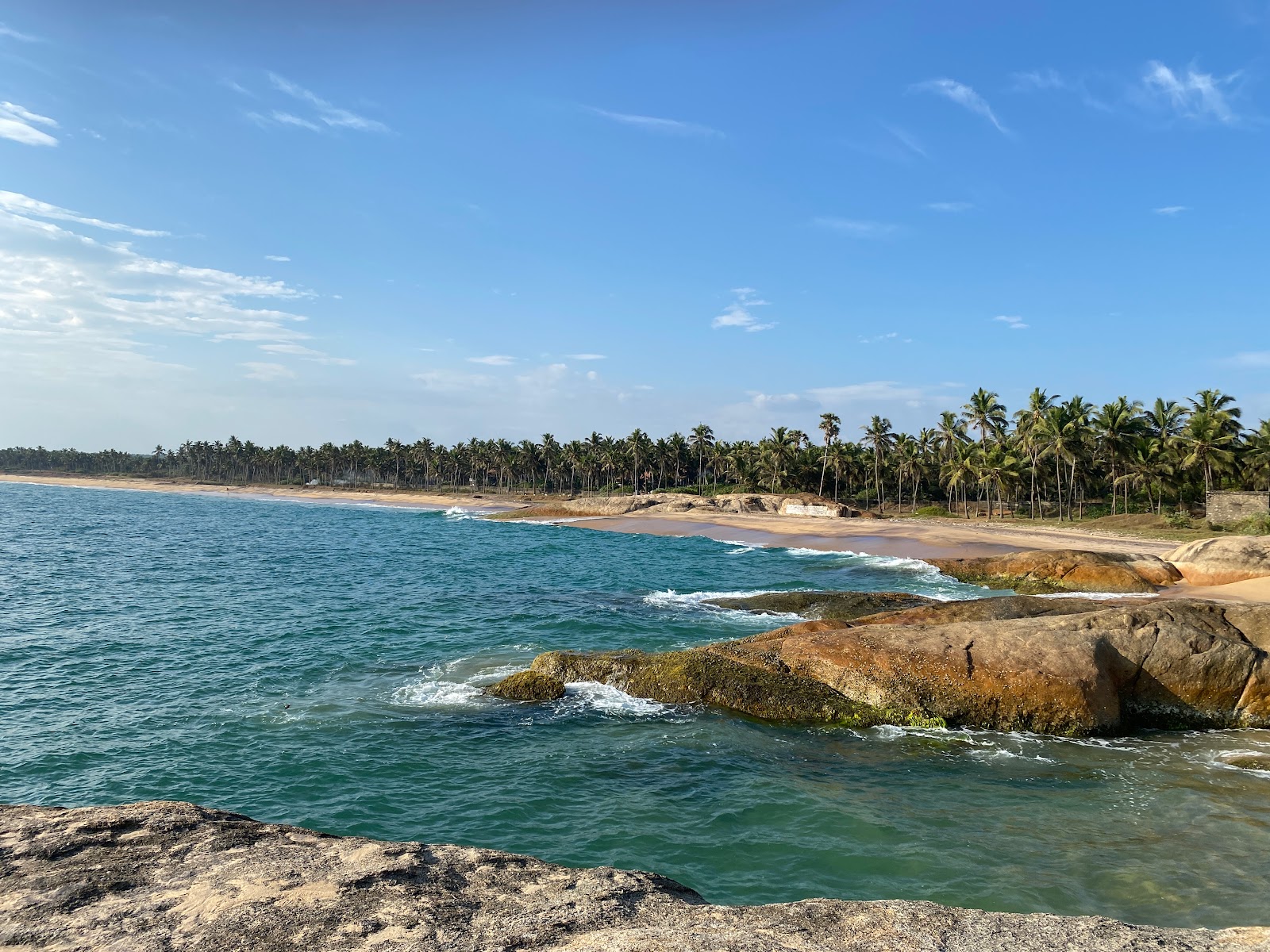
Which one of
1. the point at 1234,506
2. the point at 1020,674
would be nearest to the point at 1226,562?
the point at 1020,674

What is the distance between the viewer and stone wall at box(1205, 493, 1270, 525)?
176ft

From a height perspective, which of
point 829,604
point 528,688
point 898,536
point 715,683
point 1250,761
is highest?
point 898,536


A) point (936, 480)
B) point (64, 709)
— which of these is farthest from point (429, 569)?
point (936, 480)

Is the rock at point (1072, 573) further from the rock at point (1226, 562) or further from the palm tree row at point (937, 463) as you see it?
the palm tree row at point (937, 463)

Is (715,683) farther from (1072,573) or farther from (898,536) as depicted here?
(898,536)

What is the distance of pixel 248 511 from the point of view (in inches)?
4018

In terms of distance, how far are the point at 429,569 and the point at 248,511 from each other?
7281 cm

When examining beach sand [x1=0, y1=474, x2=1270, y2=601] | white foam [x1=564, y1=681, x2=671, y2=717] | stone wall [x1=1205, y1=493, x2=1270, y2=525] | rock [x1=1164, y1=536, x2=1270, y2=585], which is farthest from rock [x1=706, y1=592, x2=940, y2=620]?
stone wall [x1=1205, y1=493, x2=1270, y2=525]

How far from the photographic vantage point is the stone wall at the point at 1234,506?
5350 centimetres

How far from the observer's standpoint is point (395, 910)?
552 centimetres

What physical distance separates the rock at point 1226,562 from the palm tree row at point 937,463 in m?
43.7

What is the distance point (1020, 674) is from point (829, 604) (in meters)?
12.4

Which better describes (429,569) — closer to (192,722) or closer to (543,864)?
(192,722)

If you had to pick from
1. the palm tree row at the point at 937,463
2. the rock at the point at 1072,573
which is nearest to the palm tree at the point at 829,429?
the palm tree row at the point at 937,463
